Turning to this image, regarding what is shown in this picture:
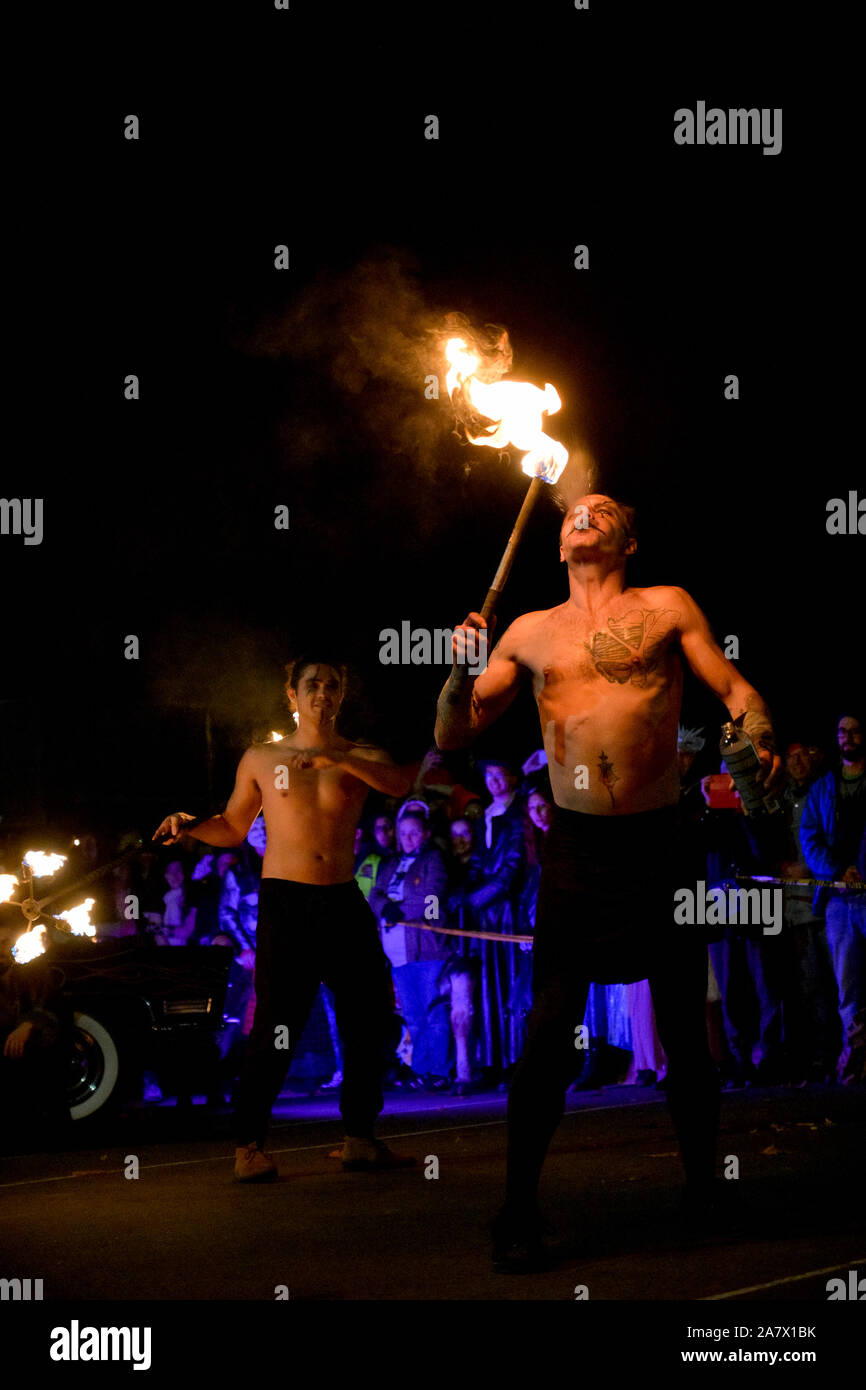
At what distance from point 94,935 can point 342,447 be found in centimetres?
691

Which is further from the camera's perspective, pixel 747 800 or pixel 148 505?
pixel 148 505

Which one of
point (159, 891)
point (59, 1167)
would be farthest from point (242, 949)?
point (59, 1167)

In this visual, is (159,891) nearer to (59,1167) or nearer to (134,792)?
(59,1167)

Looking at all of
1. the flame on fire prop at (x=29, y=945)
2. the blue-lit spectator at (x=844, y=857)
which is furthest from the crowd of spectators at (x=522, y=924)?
the flame on fire prop at (x=29, y=945)

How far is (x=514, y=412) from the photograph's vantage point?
18.4 ft

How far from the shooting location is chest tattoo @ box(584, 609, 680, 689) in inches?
196

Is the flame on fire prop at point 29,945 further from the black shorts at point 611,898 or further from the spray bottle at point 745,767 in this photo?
the spray bottle at point 745,767

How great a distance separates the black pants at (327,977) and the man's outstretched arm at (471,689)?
2.05 m

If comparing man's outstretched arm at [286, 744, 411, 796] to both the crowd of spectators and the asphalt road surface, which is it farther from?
the crowd of spectators

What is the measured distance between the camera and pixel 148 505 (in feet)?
63.3

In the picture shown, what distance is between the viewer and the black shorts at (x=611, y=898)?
4.82 meters

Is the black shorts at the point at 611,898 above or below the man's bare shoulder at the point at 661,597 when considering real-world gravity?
below

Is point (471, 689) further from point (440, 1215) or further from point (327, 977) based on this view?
point (327, 977)
